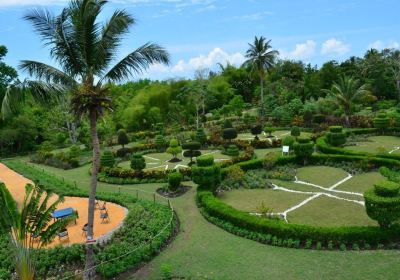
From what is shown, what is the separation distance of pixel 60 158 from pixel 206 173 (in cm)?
1798

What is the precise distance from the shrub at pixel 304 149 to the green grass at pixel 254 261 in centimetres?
1115

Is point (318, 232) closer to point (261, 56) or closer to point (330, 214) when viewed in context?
point (330, 214)

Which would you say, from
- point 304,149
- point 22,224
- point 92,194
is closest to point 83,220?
point 92,194

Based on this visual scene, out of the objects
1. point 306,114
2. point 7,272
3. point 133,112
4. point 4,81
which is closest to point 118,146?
point 133,112

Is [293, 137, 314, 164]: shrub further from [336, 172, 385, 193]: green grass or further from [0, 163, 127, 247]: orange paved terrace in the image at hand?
[0, 163, 127, 247]: orange paved terrace

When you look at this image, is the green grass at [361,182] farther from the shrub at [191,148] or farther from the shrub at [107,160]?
the shrub at [107,160]

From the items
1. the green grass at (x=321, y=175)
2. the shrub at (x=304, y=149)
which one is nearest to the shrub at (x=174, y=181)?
the green grass at (x=321, y=175)

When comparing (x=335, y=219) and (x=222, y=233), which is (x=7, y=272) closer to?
(x=222, y=233)

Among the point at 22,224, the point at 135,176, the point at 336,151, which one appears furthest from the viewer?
the point at 336,151

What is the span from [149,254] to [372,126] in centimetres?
3029

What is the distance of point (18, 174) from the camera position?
30.5 metres

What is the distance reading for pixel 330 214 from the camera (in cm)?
1678

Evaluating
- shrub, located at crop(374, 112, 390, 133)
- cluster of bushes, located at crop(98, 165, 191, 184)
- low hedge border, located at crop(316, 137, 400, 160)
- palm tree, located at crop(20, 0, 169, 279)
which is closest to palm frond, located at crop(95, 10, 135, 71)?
palm tree, located at crop(20, 0, 169, 279)

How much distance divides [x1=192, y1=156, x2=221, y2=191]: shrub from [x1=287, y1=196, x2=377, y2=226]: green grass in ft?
14.5
